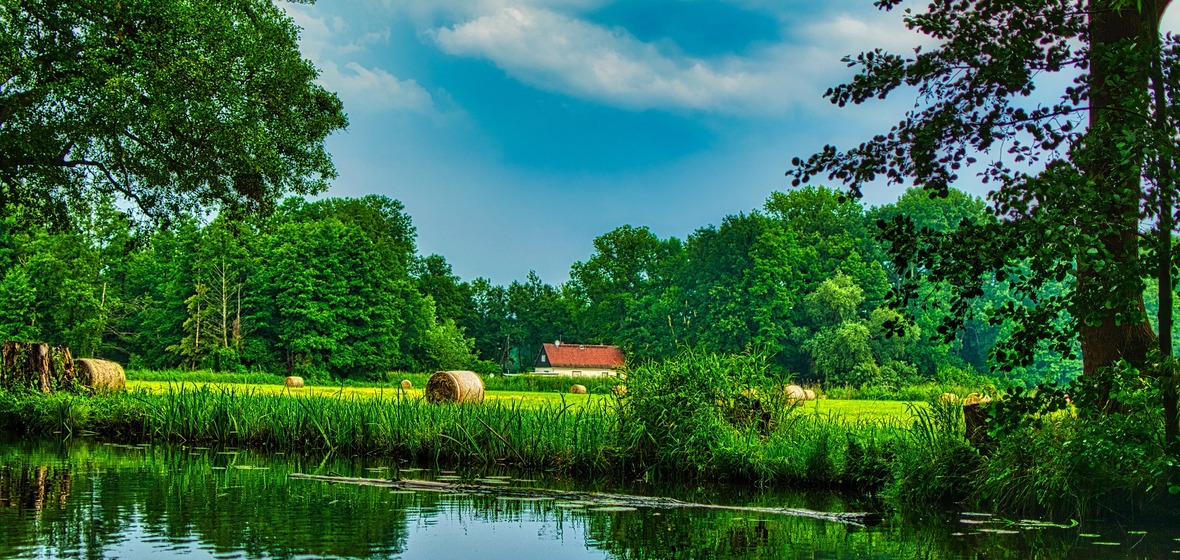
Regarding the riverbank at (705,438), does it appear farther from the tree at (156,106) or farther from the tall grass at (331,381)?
the tall grass at (331,381)

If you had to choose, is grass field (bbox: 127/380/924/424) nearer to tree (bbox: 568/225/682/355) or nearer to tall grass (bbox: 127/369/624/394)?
tall grass (bbox: 127/369/624/394)

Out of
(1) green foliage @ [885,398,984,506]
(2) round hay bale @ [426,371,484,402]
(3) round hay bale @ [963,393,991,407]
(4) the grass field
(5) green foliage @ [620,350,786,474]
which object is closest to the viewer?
(1) green foliage @ [885,398,984,506]

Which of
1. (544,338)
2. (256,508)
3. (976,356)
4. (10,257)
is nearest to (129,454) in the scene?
(256,508)

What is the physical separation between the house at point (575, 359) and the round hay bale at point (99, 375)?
60335 millimetres

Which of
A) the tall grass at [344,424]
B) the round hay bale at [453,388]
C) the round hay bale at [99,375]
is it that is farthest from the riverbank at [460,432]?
the round hay bale at [453,388]

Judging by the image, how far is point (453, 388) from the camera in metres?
24.4

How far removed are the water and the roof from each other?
73.6 m

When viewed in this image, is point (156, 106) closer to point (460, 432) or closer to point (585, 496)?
point (460, 432)

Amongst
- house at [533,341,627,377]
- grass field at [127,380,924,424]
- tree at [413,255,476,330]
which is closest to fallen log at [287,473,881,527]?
grass field at [127,380,924,424]

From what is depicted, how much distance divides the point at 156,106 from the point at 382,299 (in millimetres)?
42291

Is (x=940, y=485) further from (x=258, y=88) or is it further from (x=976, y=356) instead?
(x=976, y=356)

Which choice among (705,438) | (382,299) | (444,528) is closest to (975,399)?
(705,438)

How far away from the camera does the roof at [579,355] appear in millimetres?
84750

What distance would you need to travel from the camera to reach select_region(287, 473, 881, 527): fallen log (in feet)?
28.8
